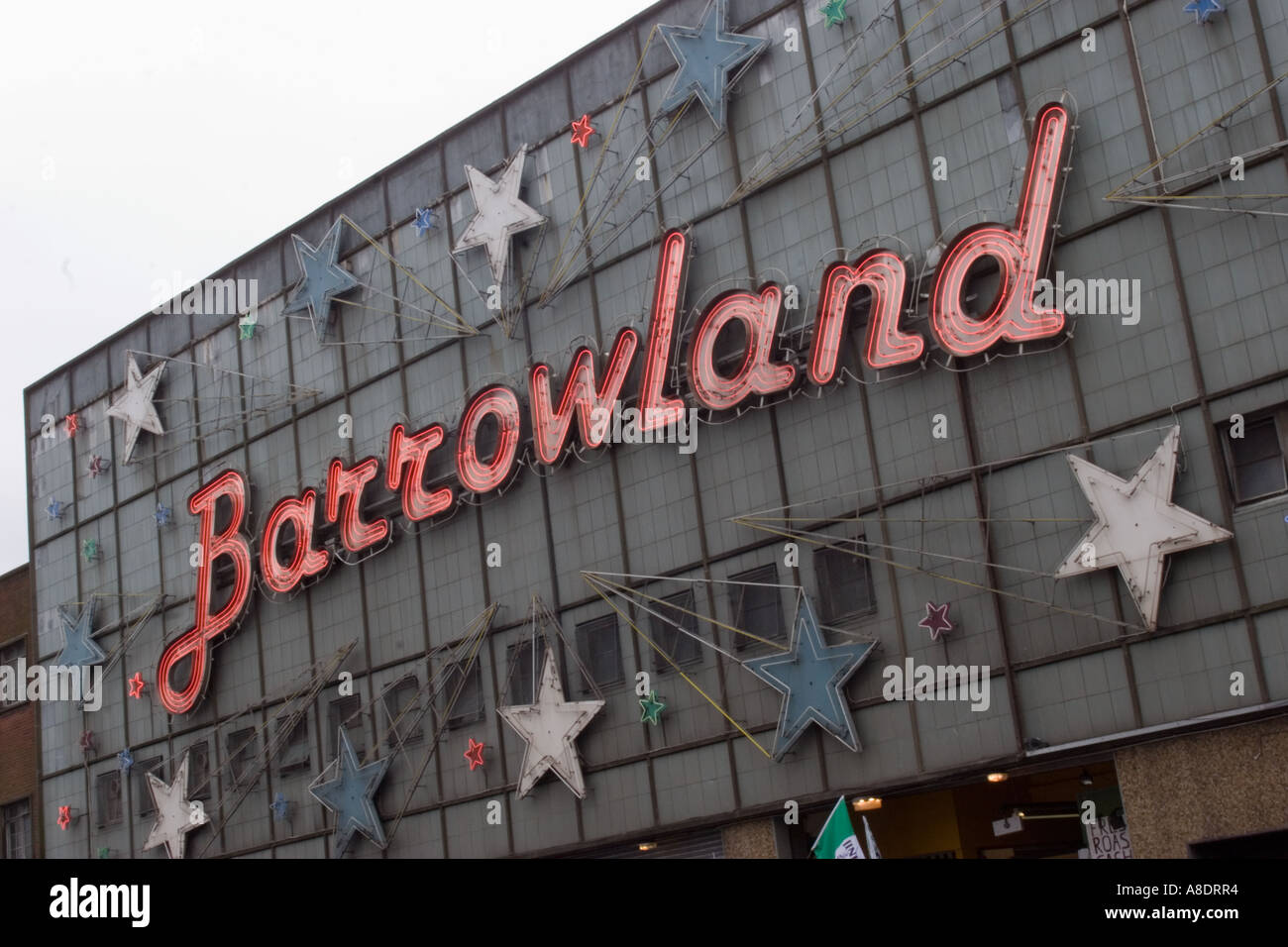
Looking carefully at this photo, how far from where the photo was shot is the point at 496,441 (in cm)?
2881

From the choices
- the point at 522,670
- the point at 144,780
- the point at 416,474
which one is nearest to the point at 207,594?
the point at 144,780

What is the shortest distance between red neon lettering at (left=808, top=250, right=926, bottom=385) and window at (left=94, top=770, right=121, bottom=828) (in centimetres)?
2084

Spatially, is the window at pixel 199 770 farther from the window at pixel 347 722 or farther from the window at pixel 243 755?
the window at pixel 347 722

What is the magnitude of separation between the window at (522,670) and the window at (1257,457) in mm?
12541

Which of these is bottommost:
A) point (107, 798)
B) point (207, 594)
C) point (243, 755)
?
point (107, 798)

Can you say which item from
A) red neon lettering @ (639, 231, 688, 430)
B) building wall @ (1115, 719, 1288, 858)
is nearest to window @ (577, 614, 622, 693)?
red neon lettering @ (639, 231, 688, 430)

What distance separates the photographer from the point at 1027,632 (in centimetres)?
2158

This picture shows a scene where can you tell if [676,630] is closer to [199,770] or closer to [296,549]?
[296,549]

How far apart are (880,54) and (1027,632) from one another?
9.45 meters

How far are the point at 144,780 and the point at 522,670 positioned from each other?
1196cm

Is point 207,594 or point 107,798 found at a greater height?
point 207,594

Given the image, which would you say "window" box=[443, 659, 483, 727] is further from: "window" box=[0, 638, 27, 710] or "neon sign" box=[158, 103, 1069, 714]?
"window" box=[0, 638, 27, 710]
